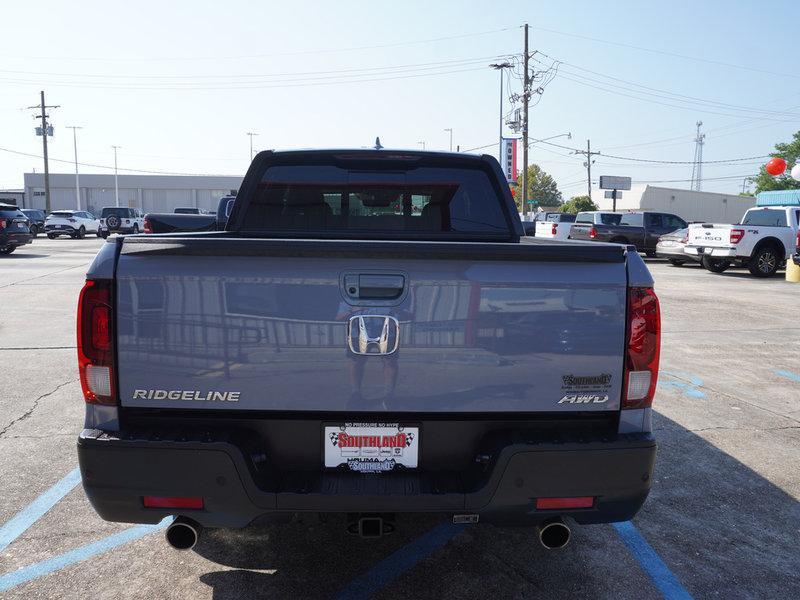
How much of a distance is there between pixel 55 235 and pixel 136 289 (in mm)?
41967

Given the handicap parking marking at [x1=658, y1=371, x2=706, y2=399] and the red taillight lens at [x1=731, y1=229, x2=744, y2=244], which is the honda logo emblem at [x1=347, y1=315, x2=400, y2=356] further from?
the red taillight lens at [x1=731, y1=229, x2=744, y2=244]

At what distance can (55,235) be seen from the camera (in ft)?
129

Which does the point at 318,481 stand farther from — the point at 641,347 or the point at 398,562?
the point at 641,347

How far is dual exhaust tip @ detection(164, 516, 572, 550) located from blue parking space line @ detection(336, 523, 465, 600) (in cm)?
54

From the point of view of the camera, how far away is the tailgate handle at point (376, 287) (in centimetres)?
243

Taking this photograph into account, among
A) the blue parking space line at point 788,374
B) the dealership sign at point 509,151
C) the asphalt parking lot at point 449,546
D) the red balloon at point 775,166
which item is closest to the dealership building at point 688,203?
the dealership sign at point 509,151

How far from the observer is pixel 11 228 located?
23.1 meters

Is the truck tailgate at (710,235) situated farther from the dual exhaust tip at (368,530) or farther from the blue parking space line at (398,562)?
the dual exhaust tip at (368,530)

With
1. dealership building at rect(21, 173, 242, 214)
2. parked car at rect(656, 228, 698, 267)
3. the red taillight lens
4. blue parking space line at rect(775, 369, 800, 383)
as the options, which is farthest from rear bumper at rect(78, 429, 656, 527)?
dealership building at rect(21, 173, 242, 214)

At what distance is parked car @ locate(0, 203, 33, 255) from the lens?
22922mm

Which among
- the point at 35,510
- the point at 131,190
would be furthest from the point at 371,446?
the point at 131,190

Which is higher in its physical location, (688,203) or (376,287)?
(688,203)

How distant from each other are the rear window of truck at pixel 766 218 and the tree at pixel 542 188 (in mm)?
92806

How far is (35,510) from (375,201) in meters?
2.73
